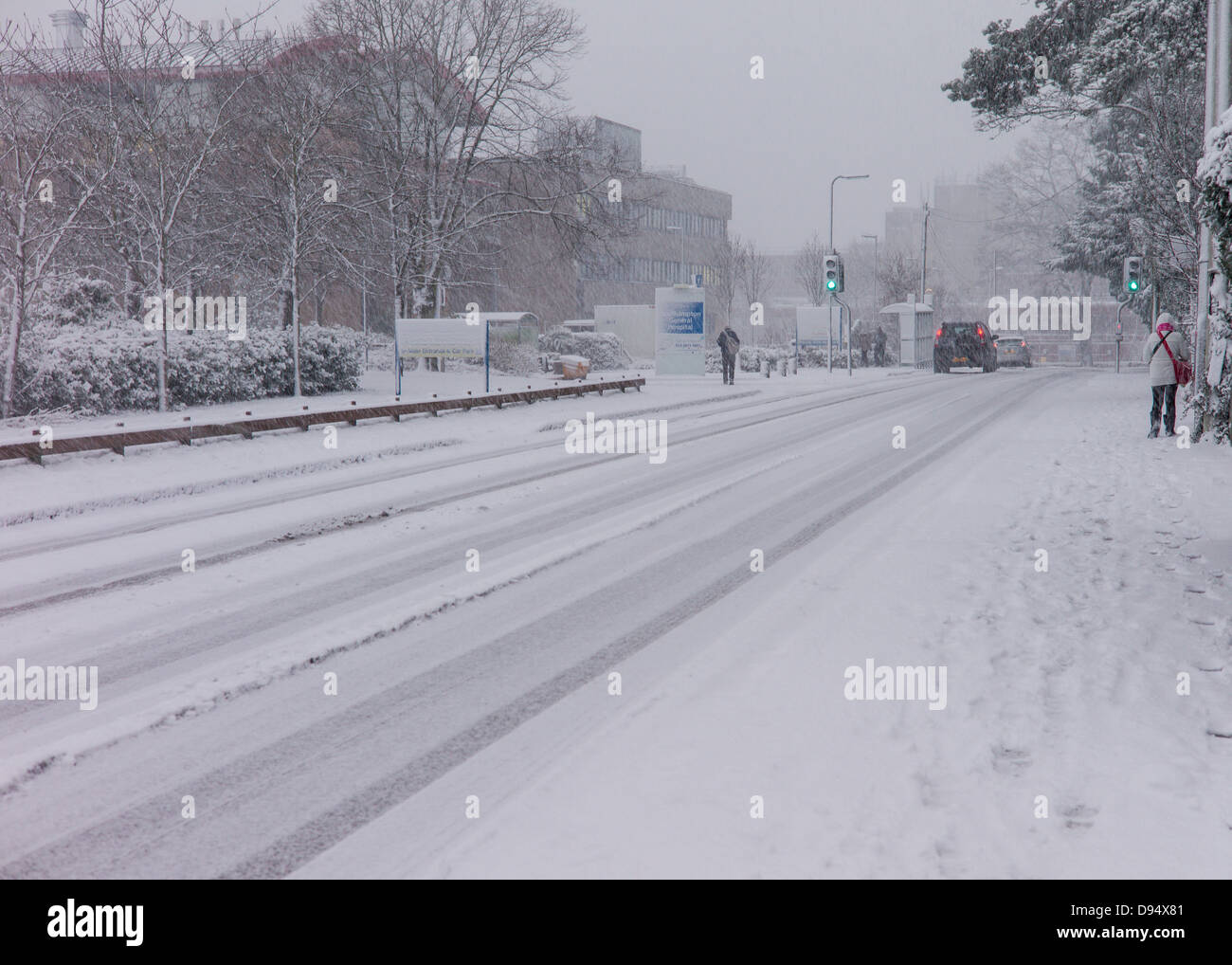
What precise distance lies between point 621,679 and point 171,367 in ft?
54.1

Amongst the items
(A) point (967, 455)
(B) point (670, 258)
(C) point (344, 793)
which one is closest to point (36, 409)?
(A) point (967, 455)

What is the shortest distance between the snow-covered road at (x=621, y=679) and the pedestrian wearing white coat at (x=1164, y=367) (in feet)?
15.6

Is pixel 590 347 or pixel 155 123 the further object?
pixel 590 347

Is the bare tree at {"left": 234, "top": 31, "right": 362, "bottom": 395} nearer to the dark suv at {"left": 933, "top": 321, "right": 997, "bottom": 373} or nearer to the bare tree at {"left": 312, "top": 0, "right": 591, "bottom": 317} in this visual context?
the bare tree at {"left": 312, "top": 0, "right": 591, "bottom": 317}

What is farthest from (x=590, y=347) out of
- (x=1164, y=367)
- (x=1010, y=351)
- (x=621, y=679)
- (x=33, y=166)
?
(x=621, y=679)

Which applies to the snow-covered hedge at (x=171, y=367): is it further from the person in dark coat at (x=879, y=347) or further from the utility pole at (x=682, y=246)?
the utility pole at (x=682, y=246)

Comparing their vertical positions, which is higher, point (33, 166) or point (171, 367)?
point (33, 166)

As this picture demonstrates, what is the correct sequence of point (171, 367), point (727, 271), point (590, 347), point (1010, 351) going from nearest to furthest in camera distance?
point (171, 367) < point (590, 347) < point (1010, 351) < point (727, 271)

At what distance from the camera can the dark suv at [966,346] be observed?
43.5m

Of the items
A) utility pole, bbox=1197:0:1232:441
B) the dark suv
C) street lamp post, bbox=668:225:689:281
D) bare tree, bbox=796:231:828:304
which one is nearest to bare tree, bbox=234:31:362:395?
utility pole, bbox=1197:0:1232:441

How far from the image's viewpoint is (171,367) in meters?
19.7

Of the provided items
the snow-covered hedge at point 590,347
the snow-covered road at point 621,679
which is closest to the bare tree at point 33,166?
the snow-covered road at point 621,679

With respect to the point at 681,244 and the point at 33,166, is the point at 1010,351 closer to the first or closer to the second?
the point at 681,244
